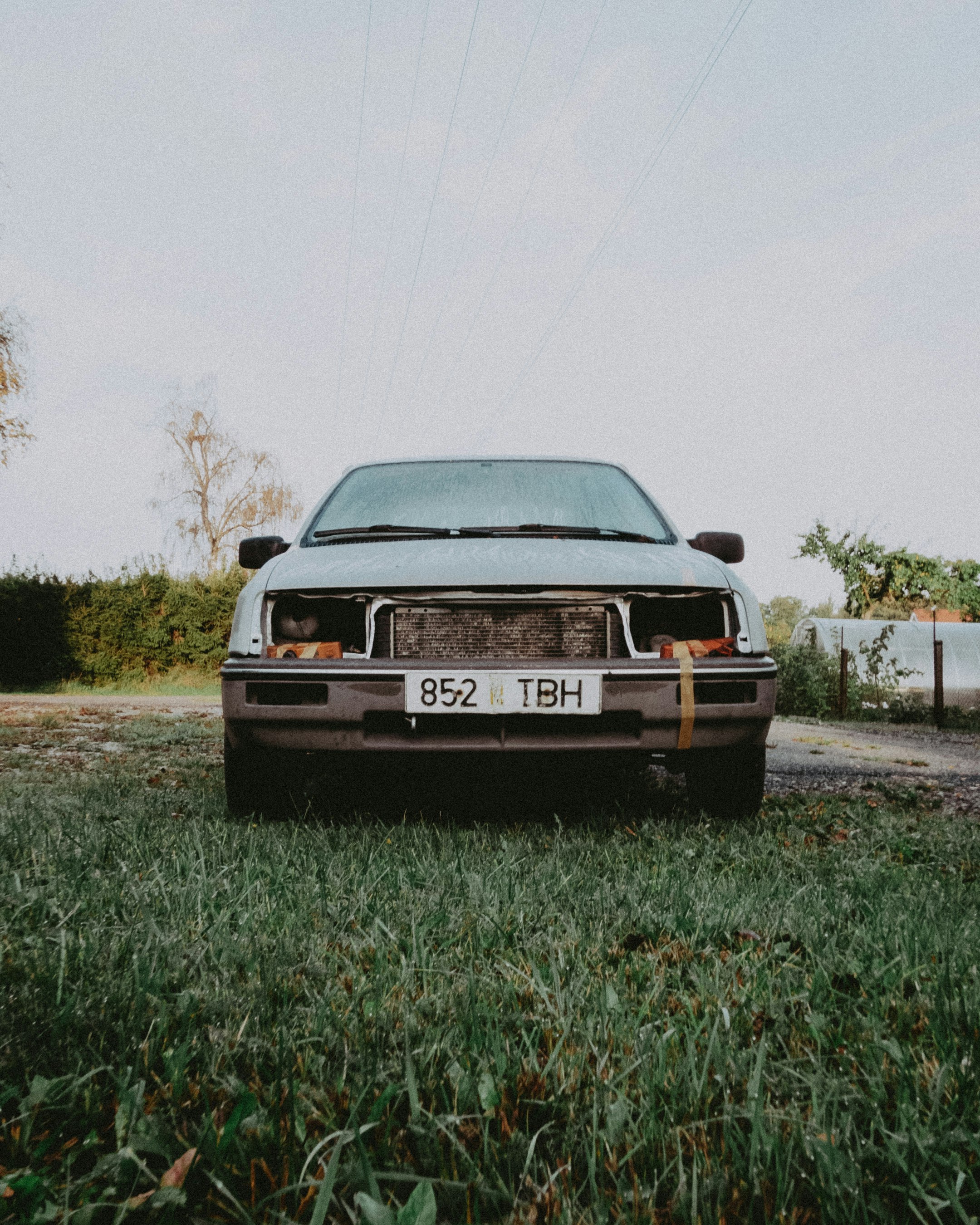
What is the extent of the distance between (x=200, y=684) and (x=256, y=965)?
60.9 feet

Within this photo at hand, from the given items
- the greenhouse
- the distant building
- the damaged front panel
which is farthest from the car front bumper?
the distant building

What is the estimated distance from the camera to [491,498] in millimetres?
3828

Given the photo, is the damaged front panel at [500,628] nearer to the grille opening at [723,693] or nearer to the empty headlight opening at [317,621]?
the empty headlight opening at [317,621]

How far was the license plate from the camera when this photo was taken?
2670 millimetres

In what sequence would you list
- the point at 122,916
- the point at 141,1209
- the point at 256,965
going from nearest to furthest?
the point at 141,1209 < the point at 256,965 < the point at 122,916

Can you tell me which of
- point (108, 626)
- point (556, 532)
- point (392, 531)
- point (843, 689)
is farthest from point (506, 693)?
point (108, 626)

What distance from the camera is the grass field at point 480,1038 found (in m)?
0.94

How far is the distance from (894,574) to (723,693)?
113 feet

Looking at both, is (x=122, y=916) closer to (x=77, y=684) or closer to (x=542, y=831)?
(x=542, y=831)

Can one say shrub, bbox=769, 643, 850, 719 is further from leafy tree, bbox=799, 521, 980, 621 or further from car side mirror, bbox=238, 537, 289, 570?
leafy tree, bbox=799, 521, 980, 621

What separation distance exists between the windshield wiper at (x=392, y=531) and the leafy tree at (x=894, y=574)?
1307 inches

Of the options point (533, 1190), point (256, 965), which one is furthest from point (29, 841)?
point (533, 1190)

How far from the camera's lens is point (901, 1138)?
97 cm

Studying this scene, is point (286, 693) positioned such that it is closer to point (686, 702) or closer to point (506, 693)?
point (506, 693)
